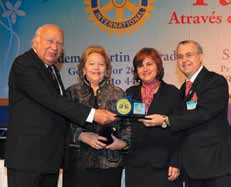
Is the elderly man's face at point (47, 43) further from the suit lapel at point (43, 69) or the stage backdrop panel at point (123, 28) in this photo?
the stage backdrop panel at point (123, 28)

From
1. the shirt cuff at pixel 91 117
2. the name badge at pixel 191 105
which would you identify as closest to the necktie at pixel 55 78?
the shirt cuff at pixel 91 117

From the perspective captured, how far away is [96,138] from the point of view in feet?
8.15

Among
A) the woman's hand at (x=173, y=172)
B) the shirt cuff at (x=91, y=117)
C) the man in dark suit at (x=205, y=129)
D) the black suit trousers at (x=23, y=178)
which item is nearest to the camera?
the black suit trousers at (x=23, y=178)

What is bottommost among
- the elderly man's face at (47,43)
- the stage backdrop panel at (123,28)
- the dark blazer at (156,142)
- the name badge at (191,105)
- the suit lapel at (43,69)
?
the dark blazer at (156,142)

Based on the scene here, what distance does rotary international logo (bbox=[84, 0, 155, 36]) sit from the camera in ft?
13.5

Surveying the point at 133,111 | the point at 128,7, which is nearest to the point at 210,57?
the point at 128,7

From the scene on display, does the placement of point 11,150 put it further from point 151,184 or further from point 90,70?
point 151,184

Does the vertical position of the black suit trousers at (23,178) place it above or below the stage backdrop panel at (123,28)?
below

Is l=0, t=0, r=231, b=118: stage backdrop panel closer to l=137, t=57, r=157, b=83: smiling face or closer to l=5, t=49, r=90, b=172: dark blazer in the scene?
l=137, t=57, r=157, b=83: smiling face

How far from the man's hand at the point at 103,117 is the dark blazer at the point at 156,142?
0.31 meters

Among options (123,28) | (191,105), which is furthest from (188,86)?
(123,28)

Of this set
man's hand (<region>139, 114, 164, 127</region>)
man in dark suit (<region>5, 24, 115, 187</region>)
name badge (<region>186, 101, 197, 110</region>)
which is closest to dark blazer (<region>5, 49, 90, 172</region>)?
man in dark suit (<region>5, 24, 115, 187</region>)

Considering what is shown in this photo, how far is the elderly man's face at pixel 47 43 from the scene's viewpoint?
Result: 243 cm

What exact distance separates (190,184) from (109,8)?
2200 mm
